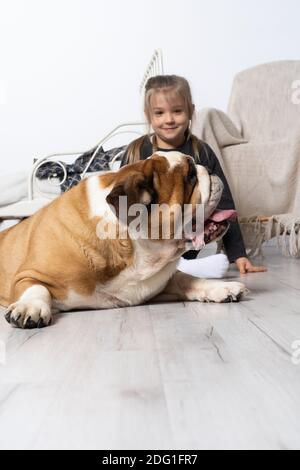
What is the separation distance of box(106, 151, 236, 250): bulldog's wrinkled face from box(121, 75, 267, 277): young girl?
74 centimetres

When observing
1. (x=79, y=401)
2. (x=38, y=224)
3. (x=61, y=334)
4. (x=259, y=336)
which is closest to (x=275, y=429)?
(x=79, y=401)

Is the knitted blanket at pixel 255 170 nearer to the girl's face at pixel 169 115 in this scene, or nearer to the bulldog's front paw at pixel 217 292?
the girl's face at pixel 169 115

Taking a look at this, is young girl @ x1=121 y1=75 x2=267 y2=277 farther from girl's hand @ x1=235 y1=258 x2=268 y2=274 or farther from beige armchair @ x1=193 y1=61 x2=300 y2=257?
beige armchair @ x1=193 y1=61 x2=300 y2=257

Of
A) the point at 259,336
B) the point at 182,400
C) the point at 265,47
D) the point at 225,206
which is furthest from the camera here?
the point at 265,47

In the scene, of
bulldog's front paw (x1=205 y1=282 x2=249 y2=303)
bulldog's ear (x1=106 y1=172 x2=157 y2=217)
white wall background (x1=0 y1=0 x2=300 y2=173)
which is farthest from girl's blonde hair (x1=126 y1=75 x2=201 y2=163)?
white wall background (x1=0 y1=0 x2=300 y2=173)

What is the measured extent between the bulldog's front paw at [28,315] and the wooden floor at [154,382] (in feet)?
0.09

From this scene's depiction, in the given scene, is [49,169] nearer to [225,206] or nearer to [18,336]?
[225,206]

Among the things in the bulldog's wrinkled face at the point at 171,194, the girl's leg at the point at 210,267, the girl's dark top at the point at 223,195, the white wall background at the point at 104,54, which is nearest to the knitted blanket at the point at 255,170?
the girl's dark top at the point at 223,195

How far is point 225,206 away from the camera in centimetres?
271

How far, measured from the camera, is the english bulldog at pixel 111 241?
5.17 feet

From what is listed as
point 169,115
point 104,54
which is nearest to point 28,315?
point 169,115

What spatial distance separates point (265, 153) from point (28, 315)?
7.85 ft

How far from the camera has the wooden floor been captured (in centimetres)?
76

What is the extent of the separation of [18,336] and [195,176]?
0.70 m
